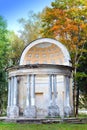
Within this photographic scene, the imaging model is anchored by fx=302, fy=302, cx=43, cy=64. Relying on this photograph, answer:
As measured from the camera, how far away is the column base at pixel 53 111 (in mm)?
26531

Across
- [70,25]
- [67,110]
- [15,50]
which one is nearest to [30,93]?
[67,110]

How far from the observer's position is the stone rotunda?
27389 mm

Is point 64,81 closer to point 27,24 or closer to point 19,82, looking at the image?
point 19,82

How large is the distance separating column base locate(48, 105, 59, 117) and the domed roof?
5.10m

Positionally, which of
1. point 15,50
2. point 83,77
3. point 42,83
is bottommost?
point 42,83

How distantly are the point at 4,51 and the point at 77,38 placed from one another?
10551mm

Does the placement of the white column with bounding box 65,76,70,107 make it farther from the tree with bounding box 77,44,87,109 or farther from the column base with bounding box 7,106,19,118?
the column base with bounding box 7,106,19,118

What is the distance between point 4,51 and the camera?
37.7 meters

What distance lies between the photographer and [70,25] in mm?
30344

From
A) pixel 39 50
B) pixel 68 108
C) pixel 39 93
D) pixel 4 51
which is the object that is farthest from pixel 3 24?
pixel 68 108

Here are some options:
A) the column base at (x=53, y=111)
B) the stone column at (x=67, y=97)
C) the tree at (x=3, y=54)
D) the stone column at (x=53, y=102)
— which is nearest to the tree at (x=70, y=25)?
the stone column at (x=67, y=97)

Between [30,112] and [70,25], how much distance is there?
9.65 metres

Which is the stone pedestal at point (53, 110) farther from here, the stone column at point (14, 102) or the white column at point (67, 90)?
the stone column at point (14, 102)

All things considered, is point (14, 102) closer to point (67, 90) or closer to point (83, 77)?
point (67, 90)
